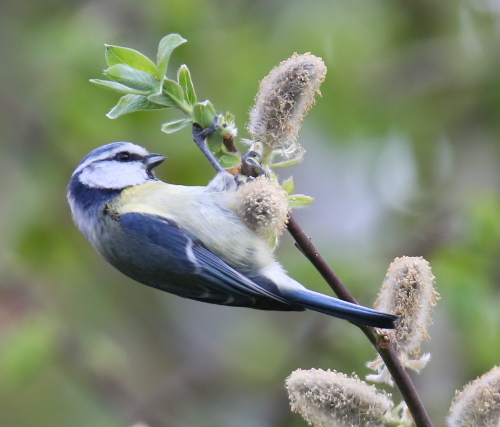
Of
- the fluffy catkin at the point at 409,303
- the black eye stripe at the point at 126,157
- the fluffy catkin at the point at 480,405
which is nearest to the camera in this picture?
the fluffy catkin at the point at 480,405

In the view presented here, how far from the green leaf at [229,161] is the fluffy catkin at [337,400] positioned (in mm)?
538

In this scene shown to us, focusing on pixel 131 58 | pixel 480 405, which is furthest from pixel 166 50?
pixel 480 405

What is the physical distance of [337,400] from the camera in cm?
143

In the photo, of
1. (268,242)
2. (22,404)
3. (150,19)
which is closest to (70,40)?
(150,19)

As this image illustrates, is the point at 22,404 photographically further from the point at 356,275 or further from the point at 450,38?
the point at 450,38

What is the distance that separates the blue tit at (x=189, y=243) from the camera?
207 cm

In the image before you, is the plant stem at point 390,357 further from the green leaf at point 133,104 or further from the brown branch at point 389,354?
the green leaf at point 133,104

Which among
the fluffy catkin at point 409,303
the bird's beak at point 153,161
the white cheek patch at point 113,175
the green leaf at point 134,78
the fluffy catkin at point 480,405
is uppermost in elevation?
the bird's beak at point 153,161

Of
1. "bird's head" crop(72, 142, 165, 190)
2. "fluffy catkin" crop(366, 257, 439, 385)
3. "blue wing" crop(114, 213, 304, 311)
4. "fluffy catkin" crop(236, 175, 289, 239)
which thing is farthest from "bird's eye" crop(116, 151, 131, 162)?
"fluffy catkin" crop(366, 257, 439, 385)

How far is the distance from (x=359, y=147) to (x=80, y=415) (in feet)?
9.78

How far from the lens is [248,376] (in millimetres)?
3984

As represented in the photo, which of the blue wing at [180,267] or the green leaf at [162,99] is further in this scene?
the blue wing at [180,267]

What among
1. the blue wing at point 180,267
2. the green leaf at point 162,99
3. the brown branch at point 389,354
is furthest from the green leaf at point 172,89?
the blue wing at point 180,267

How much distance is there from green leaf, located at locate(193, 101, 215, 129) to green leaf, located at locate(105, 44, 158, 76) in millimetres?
127
